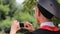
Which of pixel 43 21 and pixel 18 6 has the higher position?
pixel 18 6

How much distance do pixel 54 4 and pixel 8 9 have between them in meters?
17.7

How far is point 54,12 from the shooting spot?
2.79 meters

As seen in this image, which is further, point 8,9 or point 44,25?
point 8,9

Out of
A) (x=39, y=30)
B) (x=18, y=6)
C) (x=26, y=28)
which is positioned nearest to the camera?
(x=39, y=30)

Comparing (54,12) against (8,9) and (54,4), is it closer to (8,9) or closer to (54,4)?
(54,4)

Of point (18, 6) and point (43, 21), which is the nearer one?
point (43, 21)

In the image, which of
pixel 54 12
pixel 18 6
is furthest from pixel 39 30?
pixel 18 6

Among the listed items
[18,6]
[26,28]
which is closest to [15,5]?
[18,6]

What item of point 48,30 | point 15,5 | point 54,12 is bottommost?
point 48,30

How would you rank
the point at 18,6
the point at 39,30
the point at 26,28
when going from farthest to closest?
the point at 18,6, the point at 26,28, the point at 39,30

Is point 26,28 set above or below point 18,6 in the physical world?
below

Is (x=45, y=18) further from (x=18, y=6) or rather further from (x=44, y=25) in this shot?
(x=18, y=6)

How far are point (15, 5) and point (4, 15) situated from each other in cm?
110

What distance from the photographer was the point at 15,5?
65.6 feet
